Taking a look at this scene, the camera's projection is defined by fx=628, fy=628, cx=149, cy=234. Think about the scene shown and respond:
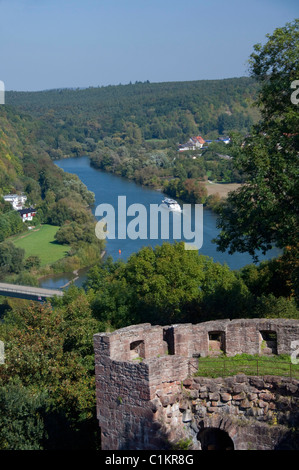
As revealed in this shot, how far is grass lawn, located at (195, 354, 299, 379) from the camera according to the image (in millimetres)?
10922

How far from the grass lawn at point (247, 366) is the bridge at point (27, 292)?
106 ft

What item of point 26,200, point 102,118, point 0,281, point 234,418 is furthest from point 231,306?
point 102,118

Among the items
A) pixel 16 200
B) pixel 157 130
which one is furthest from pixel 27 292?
pixel 157 130

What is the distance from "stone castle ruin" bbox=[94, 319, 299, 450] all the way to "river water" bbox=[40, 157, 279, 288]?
28740mm

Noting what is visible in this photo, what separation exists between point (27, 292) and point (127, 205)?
27734 mm

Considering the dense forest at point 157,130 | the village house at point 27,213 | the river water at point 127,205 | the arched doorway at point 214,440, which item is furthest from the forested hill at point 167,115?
the arched doorway at point 214,440

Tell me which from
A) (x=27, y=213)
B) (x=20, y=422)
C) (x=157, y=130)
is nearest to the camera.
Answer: (x=20, y=422)

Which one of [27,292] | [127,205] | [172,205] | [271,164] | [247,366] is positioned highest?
[127,205]

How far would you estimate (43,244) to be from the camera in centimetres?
6500

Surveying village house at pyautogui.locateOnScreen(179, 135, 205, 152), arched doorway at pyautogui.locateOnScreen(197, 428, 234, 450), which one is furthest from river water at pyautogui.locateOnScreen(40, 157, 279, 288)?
arched doorway at pyautogui.locateOnScreen(197, 428, 234, 450)

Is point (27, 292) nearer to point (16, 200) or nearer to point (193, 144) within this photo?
point (16, 200)

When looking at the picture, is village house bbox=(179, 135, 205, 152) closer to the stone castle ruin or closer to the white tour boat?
the white tour boat

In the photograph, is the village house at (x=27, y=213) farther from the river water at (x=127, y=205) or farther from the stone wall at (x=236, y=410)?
the stone wall at (x=236, y=410)
